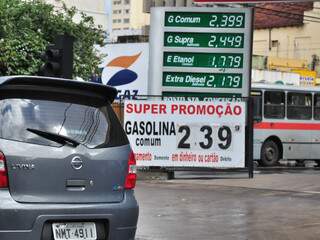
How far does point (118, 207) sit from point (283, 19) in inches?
2263

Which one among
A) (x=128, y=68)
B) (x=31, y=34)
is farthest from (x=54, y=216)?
(x=128, y=68)

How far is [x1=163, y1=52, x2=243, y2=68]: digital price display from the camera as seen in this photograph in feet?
61.6

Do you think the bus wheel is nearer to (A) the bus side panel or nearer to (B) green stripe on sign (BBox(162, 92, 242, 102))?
(A) the bus side panel

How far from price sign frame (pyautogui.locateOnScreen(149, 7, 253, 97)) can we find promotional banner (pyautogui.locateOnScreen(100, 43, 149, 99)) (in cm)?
888

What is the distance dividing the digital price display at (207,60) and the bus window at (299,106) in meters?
7.25

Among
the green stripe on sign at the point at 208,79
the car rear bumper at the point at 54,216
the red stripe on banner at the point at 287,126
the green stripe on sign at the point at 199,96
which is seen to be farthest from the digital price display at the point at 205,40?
the car rear bumper at the point at 54,216

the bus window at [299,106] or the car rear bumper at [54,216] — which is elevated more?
the bus window at [299,106]

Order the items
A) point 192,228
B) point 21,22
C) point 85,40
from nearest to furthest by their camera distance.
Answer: point 192,228, point 21,22, point 85,40

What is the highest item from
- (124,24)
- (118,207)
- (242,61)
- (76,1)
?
(124,24)

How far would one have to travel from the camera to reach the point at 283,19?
6212 centimetres

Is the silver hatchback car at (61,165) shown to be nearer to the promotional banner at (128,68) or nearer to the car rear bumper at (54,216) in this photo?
the car rear bumper at (54,216)

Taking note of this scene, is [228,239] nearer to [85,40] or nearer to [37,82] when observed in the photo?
[37,82]

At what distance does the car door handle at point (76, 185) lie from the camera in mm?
6406

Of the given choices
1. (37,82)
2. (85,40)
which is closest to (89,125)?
(37,82)
